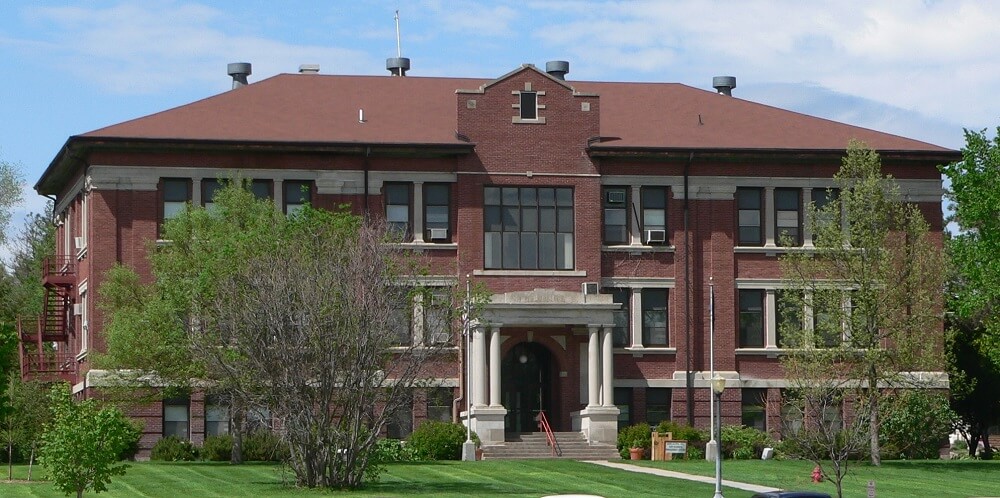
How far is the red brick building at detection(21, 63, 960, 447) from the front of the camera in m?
59.2

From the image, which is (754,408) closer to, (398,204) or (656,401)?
(656,401)

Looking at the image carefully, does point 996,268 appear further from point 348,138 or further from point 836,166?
point 348,138

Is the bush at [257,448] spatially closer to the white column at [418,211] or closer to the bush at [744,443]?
the white column at [418,211]

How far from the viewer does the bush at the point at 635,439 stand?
5762 cm

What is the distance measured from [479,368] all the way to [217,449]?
8976mm

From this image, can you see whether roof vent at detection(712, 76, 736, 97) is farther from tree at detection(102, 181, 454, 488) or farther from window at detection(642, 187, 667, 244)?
tree at detection(102, 181, 454, 488)

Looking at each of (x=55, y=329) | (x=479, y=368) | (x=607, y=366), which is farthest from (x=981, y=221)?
(x=55, y=329)

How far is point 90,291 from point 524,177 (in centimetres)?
1519

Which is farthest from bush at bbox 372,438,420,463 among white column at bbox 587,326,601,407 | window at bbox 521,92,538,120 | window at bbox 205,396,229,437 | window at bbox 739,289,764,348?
window at bbox 739,289,764,348

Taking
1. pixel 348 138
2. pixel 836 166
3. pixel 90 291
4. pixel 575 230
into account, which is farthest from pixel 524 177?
pixel 90 291

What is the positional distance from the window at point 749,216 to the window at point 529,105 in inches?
311

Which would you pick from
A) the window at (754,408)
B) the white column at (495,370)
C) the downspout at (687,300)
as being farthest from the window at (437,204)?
the window at (754,408)

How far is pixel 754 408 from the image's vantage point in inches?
2450

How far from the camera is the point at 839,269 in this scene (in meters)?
54.4
